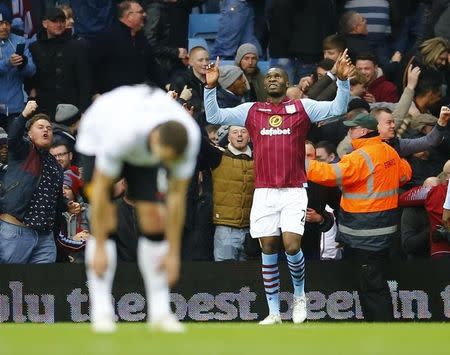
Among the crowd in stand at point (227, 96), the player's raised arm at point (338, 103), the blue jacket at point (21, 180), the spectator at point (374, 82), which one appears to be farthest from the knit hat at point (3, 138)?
the spectator at point (374, 82)

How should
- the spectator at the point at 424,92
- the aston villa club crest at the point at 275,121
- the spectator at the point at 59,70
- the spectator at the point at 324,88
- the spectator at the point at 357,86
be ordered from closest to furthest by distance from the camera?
1. the aston villa club crest at the point at 275,121
2. the spectator at the point at 324,88
3. the spectator at the point at 424,92
4. the spectator at the point at 357,86
5. the spectator at the point at 59,70

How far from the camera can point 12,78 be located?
60.2ft

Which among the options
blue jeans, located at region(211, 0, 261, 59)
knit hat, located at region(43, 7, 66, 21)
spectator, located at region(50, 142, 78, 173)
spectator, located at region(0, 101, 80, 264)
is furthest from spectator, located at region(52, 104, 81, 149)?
blue jeans, located at region(211, 0, 261, 59)

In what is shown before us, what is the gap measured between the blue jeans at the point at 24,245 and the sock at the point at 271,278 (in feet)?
8.86

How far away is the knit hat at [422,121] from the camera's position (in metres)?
17.0

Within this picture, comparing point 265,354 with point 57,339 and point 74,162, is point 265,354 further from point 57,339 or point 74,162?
point 74,162

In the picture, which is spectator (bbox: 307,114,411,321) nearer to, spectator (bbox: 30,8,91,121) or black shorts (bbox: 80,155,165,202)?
Result: spectator (bbox: 30,8,91,121)

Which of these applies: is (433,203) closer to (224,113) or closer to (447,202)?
(447,202)

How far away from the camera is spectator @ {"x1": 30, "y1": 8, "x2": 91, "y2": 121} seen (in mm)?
18328

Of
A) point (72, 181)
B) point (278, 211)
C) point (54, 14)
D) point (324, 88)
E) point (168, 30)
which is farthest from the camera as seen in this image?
point (168, 30)

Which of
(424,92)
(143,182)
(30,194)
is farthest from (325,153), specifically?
(143,182)

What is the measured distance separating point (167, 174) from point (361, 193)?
5.64 m

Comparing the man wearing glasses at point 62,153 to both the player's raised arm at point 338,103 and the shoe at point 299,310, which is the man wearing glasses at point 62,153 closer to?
the player's raised arm at point 338,103

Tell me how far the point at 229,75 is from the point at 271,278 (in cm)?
386
